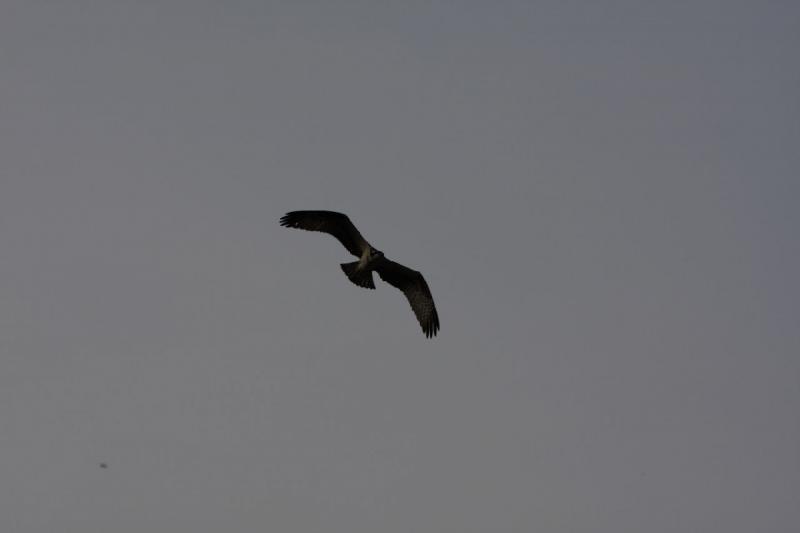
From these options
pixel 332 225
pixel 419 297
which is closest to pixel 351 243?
pixel 332 225

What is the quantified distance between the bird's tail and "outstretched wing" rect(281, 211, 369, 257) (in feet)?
1.71

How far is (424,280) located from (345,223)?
2884mm

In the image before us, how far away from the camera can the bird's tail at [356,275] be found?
28875 mm

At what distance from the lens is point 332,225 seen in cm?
2911

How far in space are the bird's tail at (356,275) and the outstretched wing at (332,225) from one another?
0.52 m

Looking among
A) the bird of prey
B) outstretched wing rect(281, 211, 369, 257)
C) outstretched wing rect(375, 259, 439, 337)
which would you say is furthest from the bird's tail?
outstretched wing rect(375, 259, 439, 337)

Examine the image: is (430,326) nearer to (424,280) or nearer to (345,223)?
(424,280)

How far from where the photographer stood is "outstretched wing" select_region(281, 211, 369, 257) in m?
28.9

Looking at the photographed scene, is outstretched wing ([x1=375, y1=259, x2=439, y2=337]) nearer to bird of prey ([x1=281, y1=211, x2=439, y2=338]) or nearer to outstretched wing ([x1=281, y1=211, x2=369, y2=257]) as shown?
bird of prey ([x1=281, y1=211, x2=439, y2=338])

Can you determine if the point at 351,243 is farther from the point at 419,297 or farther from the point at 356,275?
the point at 419,297

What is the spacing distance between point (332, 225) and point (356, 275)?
4.43 ft

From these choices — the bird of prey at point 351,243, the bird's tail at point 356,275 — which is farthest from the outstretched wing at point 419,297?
the bird's tail at point 356,275

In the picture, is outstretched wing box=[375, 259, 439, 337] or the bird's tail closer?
the bird's tail

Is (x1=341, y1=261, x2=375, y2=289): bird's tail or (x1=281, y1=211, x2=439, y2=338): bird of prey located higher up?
(x1=281, y1=211, x2=439, y2=338): bird of prey
